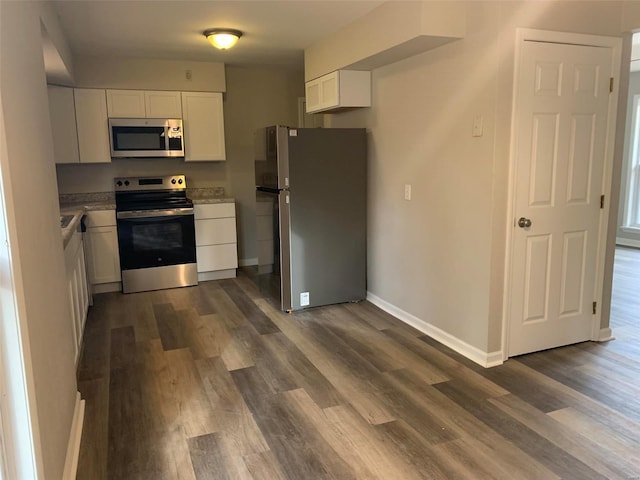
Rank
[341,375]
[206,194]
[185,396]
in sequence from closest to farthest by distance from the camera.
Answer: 1. [185,396]
2. [341,375]
3. [206,194]

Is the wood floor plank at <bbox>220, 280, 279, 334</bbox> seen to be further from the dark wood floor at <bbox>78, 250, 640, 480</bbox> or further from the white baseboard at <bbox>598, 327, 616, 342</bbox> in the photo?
the white baseboard at <bbox>598, 327, 616, 342</bbox>

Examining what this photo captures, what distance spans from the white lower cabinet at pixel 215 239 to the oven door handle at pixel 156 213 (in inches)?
6.1

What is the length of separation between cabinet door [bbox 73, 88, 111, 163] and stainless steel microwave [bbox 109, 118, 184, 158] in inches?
3.2

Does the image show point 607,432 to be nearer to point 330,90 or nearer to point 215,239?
point 330,90

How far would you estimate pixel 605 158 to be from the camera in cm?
329

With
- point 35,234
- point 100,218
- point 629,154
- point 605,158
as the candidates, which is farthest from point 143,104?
point 629,154

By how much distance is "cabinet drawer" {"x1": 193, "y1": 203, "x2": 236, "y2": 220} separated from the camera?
207 inches

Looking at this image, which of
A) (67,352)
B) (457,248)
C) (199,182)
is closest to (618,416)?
(457,248)

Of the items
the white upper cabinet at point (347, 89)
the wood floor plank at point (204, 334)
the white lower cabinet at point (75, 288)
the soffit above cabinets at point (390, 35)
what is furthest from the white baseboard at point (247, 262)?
the soffit above cabinets at point (390, 35)

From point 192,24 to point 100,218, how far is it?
2143 mm

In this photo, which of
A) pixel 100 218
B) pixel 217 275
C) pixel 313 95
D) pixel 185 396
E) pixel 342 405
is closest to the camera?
pixel 342 405

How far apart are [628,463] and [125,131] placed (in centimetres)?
493

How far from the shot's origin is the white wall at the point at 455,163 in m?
2.93

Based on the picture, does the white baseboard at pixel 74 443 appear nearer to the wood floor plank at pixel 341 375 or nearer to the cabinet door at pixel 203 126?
the wood floor plank at pixel 341 375
